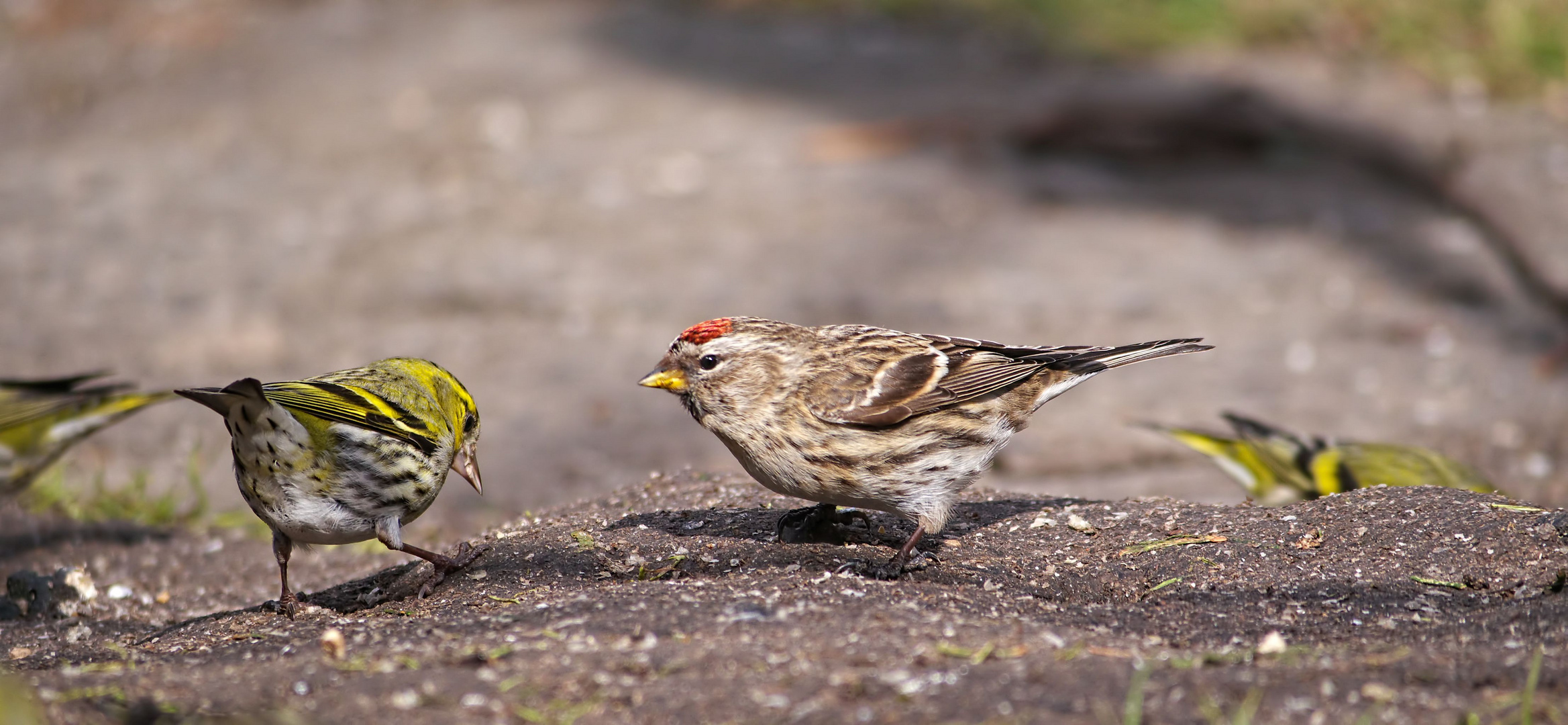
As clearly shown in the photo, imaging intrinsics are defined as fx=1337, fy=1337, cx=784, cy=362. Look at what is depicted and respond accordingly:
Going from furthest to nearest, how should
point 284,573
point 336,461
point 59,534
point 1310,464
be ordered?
point 59,534, point 1310,464, point 284,573, point 336,461

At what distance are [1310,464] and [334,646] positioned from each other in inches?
154

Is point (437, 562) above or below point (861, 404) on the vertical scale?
below

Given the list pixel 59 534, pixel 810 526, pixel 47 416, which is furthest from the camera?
pixel 47 416

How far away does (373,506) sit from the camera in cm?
419

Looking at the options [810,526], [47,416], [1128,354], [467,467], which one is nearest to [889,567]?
[810,526]

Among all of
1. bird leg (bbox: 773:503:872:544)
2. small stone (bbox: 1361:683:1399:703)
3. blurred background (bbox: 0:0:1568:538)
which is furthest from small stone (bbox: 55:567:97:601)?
small stone (bbox: 1361:683:1399:703)

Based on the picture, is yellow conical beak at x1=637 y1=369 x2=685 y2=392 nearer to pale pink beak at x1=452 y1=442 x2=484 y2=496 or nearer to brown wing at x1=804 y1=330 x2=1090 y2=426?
brown wing at x1=804 y1=330 x2=1090 y2=426

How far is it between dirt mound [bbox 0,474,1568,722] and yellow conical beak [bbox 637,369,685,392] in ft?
1.64

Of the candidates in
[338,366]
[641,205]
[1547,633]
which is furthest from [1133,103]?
[1547,633]

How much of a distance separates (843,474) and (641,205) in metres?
6.35

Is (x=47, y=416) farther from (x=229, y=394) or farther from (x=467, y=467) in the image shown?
(x=229, y=394)

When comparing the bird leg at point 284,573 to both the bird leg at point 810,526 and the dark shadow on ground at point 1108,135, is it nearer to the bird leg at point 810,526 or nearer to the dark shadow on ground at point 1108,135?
the bird leg at point 810,526

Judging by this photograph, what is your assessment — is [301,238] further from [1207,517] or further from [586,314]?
[1207,517]

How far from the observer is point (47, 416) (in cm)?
592
